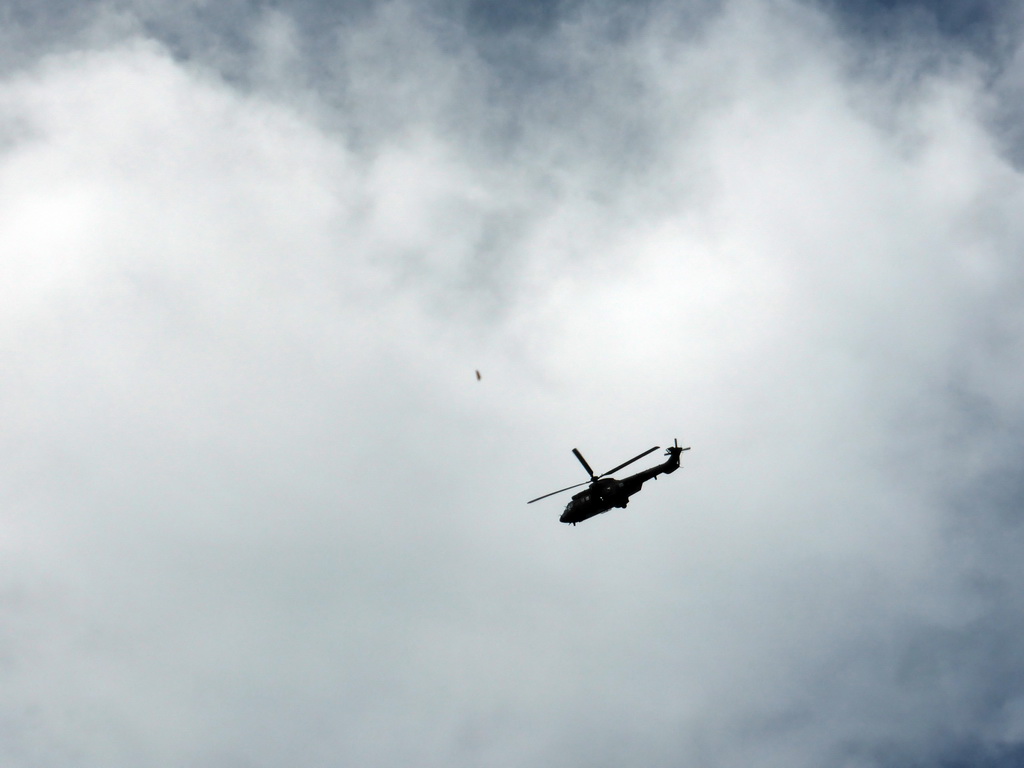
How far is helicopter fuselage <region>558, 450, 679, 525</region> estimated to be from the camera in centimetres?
9169

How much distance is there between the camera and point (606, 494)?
301ft

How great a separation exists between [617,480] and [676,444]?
25.3 ft

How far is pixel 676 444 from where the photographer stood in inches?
3711

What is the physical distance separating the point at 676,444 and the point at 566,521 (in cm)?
1464

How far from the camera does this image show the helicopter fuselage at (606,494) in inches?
3610

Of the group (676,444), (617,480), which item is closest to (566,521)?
(617,480)

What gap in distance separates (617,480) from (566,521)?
701cm

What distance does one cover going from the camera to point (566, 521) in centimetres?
9262

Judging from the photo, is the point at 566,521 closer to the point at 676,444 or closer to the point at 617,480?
the point at 617,480

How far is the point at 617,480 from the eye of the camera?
305 ft
